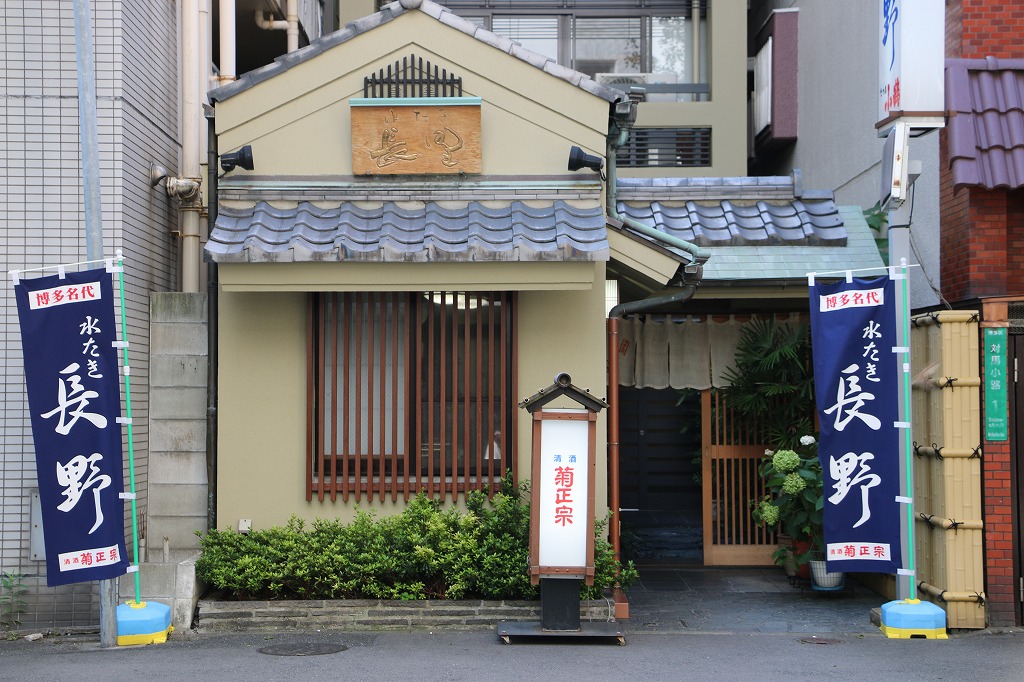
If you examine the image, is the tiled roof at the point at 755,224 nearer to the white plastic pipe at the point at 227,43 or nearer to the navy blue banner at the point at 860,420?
the navy blue banner at the point at 860,420

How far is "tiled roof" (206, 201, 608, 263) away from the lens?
9469 millimetres

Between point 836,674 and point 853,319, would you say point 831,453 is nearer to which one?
point 853,319

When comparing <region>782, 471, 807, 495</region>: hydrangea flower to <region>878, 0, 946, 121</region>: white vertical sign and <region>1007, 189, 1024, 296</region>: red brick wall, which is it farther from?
<region>878, 0, 946, 121</region>: white vertical sign

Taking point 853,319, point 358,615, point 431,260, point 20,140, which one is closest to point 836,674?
point 853,319

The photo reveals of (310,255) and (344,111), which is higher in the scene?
(344,111)

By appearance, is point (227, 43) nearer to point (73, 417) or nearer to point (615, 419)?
point (73, 417)

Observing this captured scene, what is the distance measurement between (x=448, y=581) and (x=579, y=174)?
4156 mm

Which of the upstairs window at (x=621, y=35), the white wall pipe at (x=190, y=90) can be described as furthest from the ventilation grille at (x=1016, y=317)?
the upstairs window at (x=621, y=35)

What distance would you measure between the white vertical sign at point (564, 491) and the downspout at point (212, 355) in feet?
10.9

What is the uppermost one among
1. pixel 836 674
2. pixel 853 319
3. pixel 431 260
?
pixel 431 260

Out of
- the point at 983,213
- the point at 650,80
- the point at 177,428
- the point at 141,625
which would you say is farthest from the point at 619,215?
the point at 650,80

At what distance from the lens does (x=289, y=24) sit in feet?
48.6

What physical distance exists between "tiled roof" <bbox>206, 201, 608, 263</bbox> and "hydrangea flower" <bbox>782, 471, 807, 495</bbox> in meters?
3.67

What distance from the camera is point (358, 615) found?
967cm
